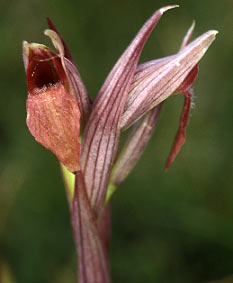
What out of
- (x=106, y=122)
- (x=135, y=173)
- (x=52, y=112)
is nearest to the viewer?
(x=52, y=112)

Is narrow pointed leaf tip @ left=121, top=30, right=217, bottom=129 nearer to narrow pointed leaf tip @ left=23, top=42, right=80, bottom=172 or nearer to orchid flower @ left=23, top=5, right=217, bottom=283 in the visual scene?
orchid flower @ left=23, top=5, right=217, bottom=283

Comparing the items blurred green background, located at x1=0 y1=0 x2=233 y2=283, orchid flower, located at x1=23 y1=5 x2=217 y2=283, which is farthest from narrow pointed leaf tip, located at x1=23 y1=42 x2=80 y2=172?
blurred green background, located at x1=0 y1=0 x2=233 y2=283

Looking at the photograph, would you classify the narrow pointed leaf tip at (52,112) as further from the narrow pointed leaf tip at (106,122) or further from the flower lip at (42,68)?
the narrow pointed leaf tip at (106,122)

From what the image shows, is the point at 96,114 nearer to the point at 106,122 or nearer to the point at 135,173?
the point at 106,122

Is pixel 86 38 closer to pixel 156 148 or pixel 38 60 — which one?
pixel 156 148

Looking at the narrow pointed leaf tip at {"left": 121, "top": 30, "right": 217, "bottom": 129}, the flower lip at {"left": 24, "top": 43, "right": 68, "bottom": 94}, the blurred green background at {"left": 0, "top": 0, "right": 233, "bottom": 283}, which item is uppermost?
the flower lip at {"left": 24, "top": 43, "right": 68, "bottom": 94}

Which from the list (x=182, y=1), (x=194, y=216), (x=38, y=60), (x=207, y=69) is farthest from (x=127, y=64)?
(x=182, y=1)

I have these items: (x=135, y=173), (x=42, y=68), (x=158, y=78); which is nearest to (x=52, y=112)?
(x=42, y=68)
